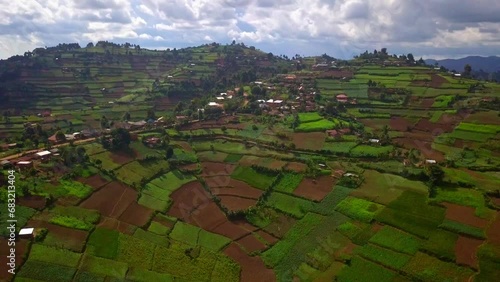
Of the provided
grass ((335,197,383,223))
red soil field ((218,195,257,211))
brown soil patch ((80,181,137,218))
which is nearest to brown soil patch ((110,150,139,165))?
brown soil patch ((80,181,137,218))

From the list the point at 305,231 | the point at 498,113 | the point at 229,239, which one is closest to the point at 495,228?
the point at 305,231

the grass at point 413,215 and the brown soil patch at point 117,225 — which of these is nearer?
the grass at point 413,215

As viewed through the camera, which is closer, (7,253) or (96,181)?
(7,253)

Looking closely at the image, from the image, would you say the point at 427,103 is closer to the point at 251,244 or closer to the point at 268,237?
the point at 268,237

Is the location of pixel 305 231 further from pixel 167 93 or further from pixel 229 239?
pixel 167 93

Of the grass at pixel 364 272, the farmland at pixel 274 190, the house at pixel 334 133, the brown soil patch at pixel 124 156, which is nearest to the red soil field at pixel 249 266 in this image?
the farmland at pixel 274 190

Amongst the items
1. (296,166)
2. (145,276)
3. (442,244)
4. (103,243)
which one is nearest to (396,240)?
(442,244)

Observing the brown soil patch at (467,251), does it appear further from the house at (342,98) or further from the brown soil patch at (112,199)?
the house at (342,98)
